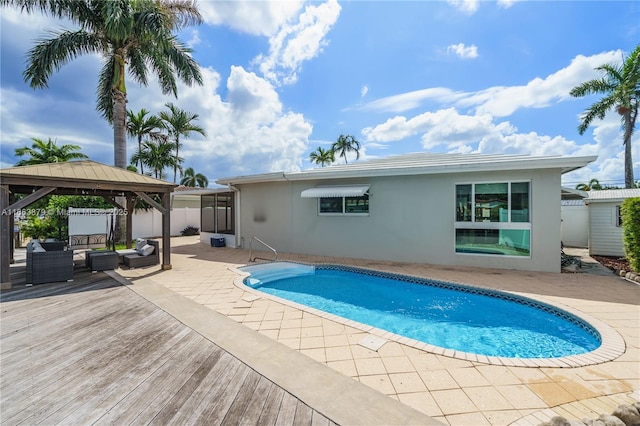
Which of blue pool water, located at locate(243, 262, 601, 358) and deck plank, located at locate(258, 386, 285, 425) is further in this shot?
blue pool water, located at locate(243, 262, 601, 358)

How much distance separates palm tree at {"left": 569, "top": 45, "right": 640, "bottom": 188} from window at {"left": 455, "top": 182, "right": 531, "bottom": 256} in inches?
898

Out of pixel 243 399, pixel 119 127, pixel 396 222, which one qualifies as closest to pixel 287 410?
pixel 243 399

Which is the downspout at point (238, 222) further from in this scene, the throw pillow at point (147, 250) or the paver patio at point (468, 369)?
the paver patio at point (468, 369)

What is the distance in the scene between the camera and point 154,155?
28.7 meters

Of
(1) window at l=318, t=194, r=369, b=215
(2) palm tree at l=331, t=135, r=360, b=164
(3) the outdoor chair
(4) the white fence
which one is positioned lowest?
(3) the outdoor chair

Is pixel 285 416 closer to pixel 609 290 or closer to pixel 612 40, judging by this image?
pixel 609 290

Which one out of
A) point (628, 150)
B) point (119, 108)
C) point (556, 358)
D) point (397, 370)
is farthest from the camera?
point (628, 150)

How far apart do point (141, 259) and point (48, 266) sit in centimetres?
323

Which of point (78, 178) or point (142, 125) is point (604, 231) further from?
point (142, 125)

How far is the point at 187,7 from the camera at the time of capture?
18469 millimetres

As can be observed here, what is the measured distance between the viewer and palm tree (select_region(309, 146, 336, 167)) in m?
54.5

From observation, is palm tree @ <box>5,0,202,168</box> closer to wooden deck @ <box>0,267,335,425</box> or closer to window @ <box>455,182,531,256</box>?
wooden deck @ <box>0,267,335,425</box>

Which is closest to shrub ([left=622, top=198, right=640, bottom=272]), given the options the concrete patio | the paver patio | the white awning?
the paver patio

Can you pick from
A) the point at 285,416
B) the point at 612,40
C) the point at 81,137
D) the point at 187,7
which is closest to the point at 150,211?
the point at 81,137
